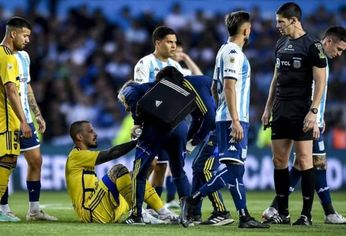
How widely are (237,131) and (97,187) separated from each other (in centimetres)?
183

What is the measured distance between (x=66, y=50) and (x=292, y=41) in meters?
13.0

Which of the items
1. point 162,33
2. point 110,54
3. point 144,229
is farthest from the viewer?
point 110,54

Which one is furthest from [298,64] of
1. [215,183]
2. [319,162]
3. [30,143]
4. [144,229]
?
[30,143]

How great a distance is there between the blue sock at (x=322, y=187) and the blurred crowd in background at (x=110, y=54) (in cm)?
980

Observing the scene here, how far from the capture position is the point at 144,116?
1042cm

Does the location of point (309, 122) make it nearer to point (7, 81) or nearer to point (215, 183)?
point (215, 183)

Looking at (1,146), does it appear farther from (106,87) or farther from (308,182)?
(106,87)

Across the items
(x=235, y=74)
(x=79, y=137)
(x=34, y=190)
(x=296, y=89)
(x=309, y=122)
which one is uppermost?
(x=235, y=74)

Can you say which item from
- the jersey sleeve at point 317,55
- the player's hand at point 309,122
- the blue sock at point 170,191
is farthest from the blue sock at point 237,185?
the blue sock at point 170,191

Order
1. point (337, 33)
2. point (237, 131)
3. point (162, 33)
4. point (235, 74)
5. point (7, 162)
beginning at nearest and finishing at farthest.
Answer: point (237, 131) < point (235, 74) < point (7, 162) < point (337, 33) < point (162, 33)

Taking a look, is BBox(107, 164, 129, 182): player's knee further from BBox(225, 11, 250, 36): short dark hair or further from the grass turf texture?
BBox(225, 11, 250, 36): short dark hair

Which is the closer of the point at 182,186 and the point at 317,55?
the point at 317,55

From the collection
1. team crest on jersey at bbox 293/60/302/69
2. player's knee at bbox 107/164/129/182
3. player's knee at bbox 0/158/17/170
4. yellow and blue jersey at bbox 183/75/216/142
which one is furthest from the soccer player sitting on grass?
team crest on jersey at bbox 293/60/302/69

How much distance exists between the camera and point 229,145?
10.3 m
